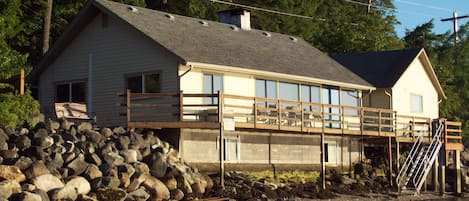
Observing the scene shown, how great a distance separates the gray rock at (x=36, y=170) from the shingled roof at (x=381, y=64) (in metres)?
22.1

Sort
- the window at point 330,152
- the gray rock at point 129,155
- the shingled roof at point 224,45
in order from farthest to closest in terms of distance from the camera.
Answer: the window at point 330,152 → the shingled roof at point 224,45 → the gray rock at point 129,155

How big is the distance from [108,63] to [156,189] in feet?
29.7

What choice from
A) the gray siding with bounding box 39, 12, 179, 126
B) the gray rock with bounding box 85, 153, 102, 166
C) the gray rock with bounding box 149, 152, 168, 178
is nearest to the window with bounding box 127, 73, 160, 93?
the gray siding with bounding box 39, 12, 179, 126

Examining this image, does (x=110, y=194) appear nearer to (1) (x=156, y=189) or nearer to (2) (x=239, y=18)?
(1) (x=156, y=189)

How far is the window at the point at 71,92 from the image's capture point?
3344 cm

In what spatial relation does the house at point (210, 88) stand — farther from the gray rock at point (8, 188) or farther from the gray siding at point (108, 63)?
the gray rock at point (8, 188)

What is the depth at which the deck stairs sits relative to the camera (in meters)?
36.2

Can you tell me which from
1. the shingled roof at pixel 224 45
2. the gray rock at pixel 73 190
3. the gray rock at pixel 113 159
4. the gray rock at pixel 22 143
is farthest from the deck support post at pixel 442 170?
the gray rock at pixel 22 143

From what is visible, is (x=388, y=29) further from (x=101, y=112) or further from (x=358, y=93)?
(x=101, y=112)

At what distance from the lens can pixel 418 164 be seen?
38188 mm

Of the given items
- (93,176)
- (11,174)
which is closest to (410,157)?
(93,176)

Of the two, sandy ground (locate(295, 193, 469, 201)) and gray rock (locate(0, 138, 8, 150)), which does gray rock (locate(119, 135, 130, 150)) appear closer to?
gray rock (locate(0, 138, 8, 150))

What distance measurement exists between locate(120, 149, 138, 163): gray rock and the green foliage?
348cm

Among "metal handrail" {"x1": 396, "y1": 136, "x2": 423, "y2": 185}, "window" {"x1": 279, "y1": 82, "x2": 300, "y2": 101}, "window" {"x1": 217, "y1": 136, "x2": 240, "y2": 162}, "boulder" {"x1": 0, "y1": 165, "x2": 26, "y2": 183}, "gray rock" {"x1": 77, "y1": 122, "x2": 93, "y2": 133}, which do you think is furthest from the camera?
"metal handrail" {"x1": 396, "y1": 136, "x2": 423, "y2": 185}
